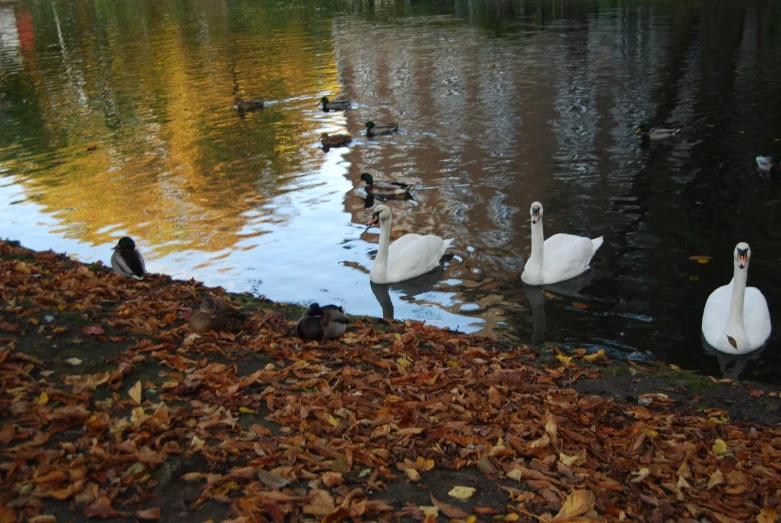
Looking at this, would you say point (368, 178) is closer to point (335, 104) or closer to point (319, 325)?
point (335, 104)

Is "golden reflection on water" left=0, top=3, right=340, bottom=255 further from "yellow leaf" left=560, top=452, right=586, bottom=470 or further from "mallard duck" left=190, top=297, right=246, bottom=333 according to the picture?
"yellow leaf" left=560, top=452, right=586, bottom=470

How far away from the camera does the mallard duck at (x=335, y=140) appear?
18922 millimetres

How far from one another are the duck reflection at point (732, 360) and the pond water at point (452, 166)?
0.03 m

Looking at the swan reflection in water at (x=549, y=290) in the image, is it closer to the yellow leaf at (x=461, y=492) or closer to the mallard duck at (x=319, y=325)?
the mallard duck at (x=319, y=325)

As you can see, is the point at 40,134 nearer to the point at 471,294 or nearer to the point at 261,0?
the point at 471,294

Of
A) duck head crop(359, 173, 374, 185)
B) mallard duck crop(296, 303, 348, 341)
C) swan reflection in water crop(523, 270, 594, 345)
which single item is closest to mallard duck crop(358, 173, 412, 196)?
duck head crop(359, 173, 374, 185)

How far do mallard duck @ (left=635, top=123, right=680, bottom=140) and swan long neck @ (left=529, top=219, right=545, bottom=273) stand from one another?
787 centimetres

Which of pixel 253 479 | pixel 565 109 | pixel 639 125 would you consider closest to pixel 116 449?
pixel 253 479

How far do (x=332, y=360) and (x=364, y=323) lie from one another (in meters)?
1.74

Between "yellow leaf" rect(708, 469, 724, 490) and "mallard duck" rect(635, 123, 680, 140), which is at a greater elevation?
"mallard duck" rect(635, 123, 680, 140)

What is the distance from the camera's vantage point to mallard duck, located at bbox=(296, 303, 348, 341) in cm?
733

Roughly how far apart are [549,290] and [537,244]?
684 mm

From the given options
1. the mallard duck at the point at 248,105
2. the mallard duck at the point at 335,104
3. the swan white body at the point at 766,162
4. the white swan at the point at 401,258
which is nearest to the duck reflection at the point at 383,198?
the white swan at the point at 401,258

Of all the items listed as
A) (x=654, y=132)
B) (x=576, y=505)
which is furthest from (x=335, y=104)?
(x=576, y=505)
